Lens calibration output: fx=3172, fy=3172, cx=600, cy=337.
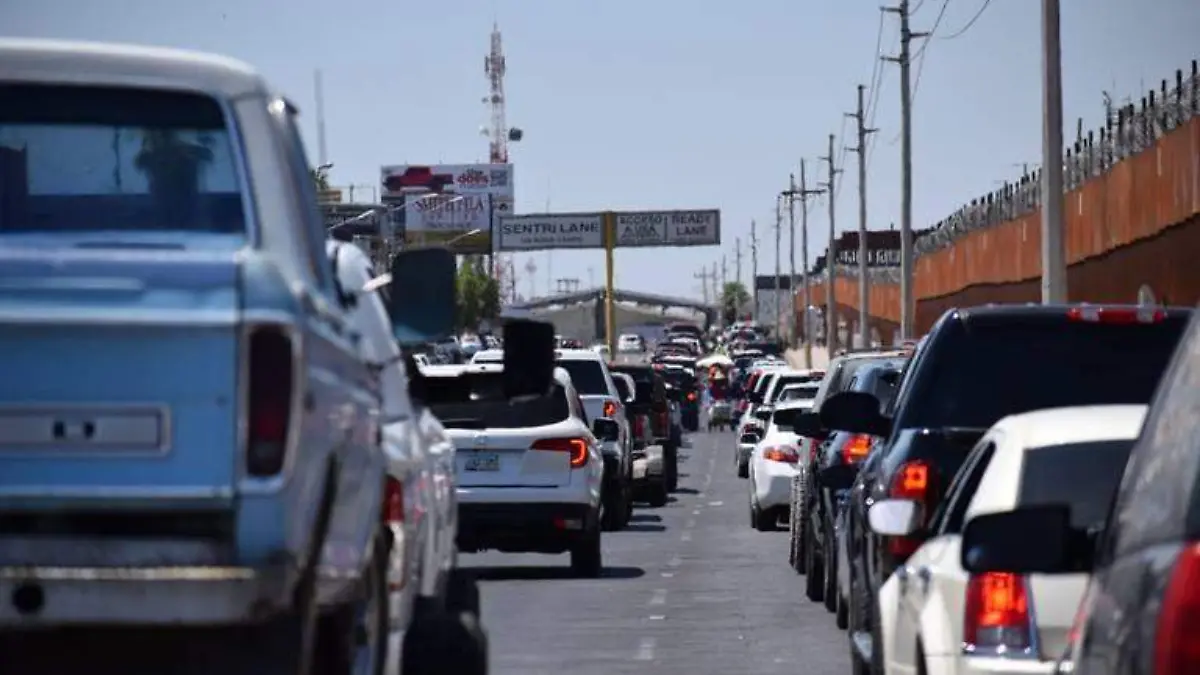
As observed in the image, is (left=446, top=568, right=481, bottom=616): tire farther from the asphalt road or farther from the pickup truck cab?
the pickup truck cab

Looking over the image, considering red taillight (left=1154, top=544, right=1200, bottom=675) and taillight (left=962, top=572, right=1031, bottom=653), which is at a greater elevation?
red taillight (left=1154, top=544, right=1200, bottom=675)

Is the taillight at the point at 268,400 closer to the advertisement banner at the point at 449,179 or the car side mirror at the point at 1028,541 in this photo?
the car side mirror at the point at 1028,541

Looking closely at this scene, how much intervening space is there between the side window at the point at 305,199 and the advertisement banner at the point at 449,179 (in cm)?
15195

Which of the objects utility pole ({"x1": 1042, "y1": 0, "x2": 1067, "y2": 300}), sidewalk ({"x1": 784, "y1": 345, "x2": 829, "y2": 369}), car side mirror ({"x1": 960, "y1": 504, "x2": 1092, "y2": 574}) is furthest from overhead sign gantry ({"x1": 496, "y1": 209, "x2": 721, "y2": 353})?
car side mirror ({"x1": 960, "y1": 504, "x2": 1092, "y2": 574})

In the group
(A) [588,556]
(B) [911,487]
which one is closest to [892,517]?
(B) [911,487]

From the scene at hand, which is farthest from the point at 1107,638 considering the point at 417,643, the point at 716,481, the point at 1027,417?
the point at 716,481

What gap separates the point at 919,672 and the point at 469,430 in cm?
1341

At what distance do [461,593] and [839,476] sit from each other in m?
7.29

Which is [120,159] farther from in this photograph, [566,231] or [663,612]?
[566,231]

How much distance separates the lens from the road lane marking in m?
18.3

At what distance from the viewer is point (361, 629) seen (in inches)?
340

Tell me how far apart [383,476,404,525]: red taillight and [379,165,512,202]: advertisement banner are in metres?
151

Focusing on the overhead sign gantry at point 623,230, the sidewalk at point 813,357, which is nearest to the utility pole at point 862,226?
the sidewalk at point 813,357

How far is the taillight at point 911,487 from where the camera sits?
13.9 metres
